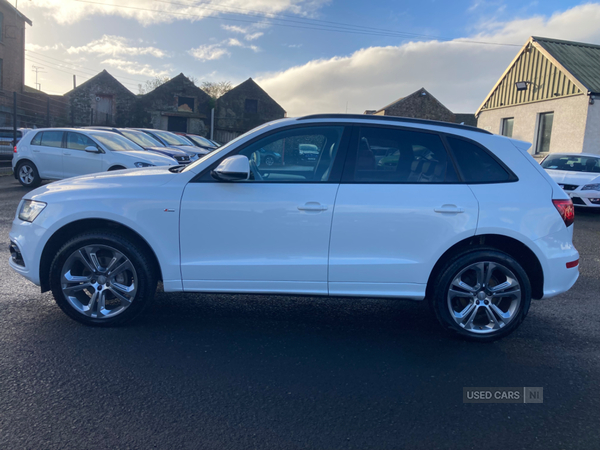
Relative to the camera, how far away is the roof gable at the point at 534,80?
20.8m

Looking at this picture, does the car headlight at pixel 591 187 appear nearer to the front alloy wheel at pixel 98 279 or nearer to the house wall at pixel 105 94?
the front alloy wheel at pixel 98 279

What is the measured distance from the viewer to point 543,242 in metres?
3.84

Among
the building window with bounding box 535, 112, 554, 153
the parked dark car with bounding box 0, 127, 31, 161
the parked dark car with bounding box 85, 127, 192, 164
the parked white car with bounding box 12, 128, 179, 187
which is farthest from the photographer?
the building window with bounding box 535, 112, 554, 153

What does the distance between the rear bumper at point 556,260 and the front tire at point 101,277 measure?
3.13 m

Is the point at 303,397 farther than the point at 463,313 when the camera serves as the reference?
No

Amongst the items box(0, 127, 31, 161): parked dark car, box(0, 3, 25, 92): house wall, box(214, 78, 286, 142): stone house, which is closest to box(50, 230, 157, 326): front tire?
box(0, 127, 31, 161): parked dark car

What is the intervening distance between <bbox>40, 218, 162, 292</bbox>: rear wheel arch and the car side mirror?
86cm

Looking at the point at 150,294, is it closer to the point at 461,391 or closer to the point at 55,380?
the point at 55,380

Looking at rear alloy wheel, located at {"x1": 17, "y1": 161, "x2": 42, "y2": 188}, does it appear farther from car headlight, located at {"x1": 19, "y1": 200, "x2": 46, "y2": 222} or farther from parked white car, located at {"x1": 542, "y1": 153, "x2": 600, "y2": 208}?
parked white car, located at {"x1": 542, "y1": 153, "x2": 600, "y2": 208}

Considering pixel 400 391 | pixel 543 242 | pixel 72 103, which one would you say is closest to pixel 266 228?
pixel 400 391

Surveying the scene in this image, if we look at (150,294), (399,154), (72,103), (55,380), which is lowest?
(55,380)

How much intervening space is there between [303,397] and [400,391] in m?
0.64

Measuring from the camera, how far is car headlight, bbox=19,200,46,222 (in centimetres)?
399

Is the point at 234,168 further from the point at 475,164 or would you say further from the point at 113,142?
the point at 113,142
